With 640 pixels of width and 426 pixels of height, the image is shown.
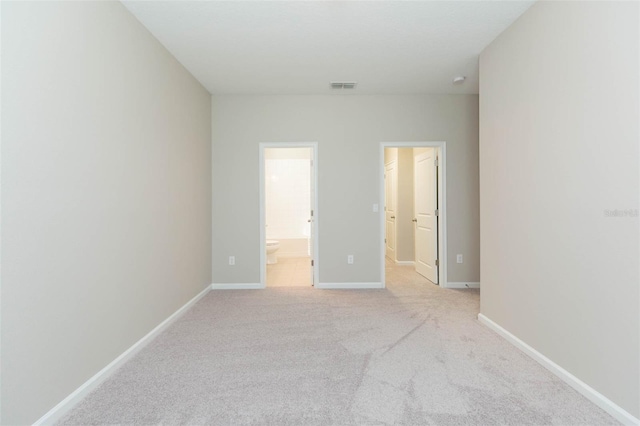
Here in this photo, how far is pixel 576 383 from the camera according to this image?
1814mm

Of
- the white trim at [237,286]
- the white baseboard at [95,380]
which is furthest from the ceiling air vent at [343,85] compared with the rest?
the white baseboard at [95,380]

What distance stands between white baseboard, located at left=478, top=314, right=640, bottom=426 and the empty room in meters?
0.01

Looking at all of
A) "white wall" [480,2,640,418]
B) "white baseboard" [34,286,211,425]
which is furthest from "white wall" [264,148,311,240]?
"white wall" [480,2,640,418]

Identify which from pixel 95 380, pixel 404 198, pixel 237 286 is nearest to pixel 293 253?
pixel 404 198

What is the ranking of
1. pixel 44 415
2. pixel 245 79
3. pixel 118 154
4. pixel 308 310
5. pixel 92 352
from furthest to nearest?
1. pixel 245 79
2. pixel 308 310
3. pixel 118 154
4. pixel 92 352
5. pixel 44 415

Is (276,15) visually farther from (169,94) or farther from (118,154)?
(118,154)

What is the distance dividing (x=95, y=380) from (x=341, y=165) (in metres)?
3.24

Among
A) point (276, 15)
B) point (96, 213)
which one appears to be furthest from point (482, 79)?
point (96, 213)

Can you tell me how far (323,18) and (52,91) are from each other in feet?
6.05

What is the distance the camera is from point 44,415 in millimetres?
1508

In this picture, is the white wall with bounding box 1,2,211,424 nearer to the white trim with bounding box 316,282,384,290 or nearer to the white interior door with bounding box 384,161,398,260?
the white trim with bounding box 316,282,384,290

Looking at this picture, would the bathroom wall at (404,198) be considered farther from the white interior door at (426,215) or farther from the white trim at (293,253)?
the white trim at (293,253)

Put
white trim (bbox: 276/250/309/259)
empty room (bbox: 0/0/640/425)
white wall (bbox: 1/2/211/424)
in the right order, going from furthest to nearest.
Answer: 1. white trim (bbox: 276/250/309/259)
2. empty room (bbox: 0/0/640/425)
3. white wall (bbox: 1/2/211/424)

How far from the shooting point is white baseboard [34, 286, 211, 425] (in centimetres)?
155
